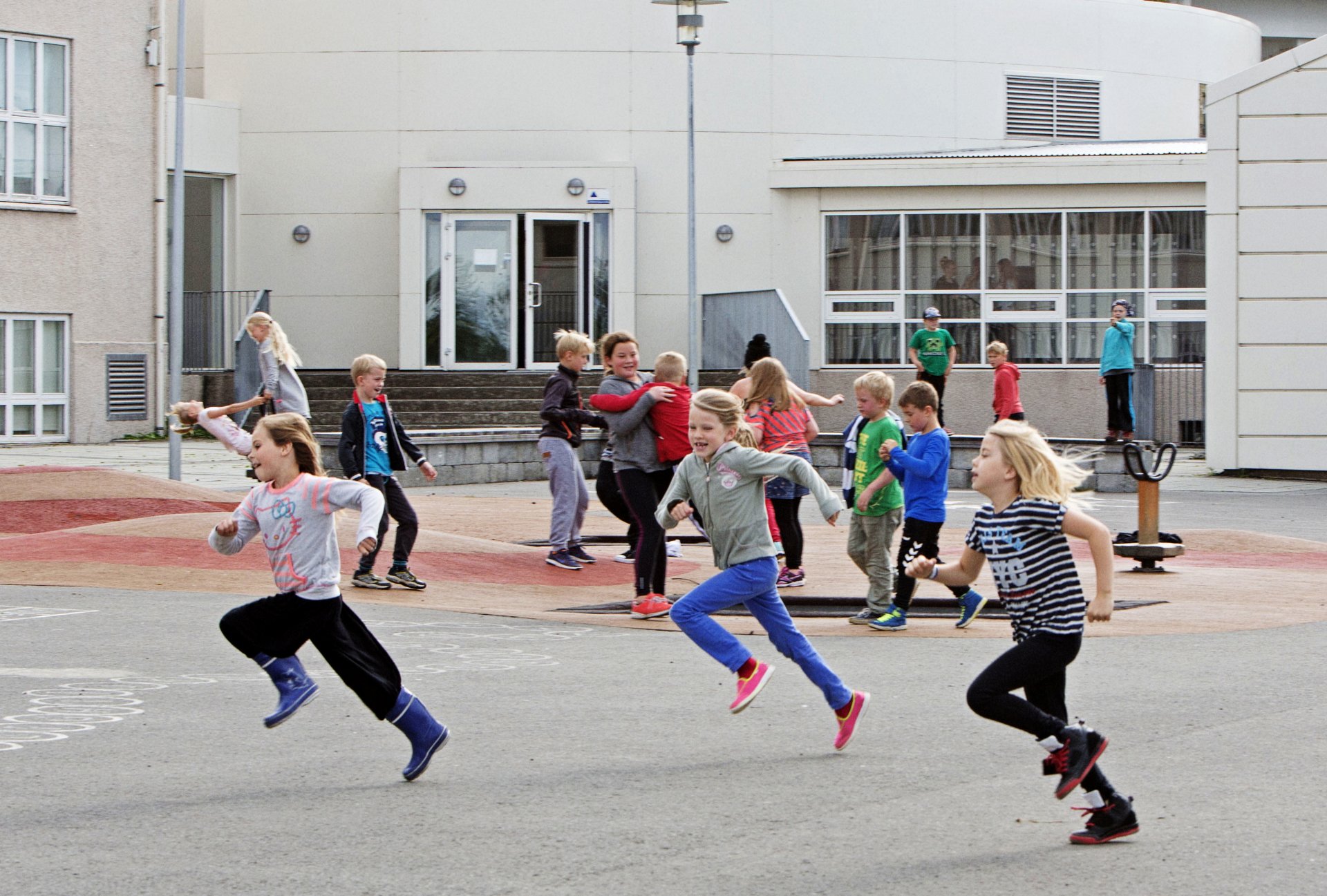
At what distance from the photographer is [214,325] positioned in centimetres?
2938

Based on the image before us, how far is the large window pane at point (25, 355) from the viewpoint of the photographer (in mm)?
25250

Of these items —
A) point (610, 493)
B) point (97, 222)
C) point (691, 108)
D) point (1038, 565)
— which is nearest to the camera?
point (1038, 565)

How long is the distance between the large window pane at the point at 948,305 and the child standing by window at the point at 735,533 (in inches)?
904

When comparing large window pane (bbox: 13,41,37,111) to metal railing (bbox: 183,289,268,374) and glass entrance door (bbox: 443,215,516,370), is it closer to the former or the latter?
metal railing (bbox: 183,289,268,374)

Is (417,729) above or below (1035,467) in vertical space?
below

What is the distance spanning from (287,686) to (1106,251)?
25.3 m

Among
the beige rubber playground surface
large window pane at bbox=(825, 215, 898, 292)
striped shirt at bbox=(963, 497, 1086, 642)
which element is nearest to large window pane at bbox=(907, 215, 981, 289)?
large window pane at bbox=(825, 215, 898, 292)

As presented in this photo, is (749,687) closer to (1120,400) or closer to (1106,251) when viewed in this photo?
(1120,400)

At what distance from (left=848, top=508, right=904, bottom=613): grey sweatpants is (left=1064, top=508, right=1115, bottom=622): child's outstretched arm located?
4432 mm

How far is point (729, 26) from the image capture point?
30438mm

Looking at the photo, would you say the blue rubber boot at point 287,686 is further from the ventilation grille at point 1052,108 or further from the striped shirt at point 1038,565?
the ventilation grille at point 1052,108

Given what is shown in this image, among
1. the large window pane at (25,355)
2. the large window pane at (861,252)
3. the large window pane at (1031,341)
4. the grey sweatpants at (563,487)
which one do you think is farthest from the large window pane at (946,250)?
the grey sweatpants at (563,487)

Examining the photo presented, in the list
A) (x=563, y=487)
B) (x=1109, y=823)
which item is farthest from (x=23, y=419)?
(x=1109, y=823)

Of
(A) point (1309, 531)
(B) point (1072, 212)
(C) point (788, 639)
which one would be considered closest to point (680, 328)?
(B) point (1072, 212)
